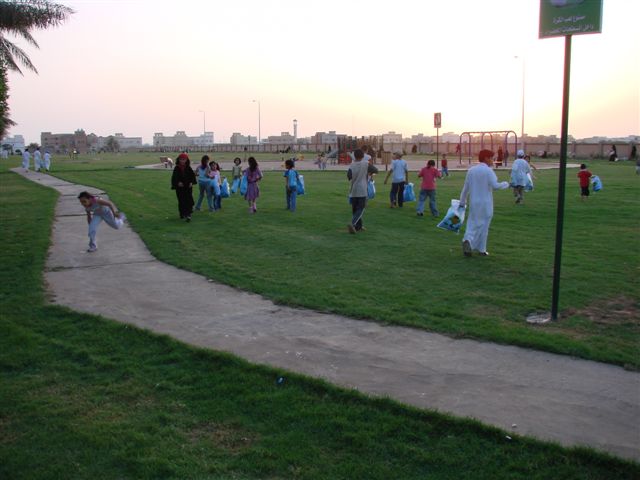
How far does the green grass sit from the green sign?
117 inches

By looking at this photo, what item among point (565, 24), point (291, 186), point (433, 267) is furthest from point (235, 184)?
point (565, 24)

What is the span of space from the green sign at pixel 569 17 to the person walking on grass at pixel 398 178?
10849 millimetres

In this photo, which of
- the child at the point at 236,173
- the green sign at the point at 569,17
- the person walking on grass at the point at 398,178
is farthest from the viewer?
the child at the point at 236,173

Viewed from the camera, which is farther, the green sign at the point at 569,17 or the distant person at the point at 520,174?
the distant person at the point at 520,174

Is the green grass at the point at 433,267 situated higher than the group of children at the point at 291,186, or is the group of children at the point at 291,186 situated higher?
the group of children at the point at 291,186

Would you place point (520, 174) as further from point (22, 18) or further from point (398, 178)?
point (22, 18)

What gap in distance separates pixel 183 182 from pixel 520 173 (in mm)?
10255

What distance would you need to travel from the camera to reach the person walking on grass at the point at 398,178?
17422mm

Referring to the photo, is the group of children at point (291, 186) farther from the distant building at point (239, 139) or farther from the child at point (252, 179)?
the distant building at point (239, 139)

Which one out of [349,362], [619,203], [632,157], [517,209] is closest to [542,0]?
[349,362]

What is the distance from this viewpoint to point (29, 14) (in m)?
19.4

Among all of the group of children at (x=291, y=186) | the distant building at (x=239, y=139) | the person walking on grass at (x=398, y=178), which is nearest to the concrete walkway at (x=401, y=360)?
the group of children at (x=291, y=186)

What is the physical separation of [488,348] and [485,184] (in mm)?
5224

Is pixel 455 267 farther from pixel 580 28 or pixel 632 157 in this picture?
pixel 632 157
